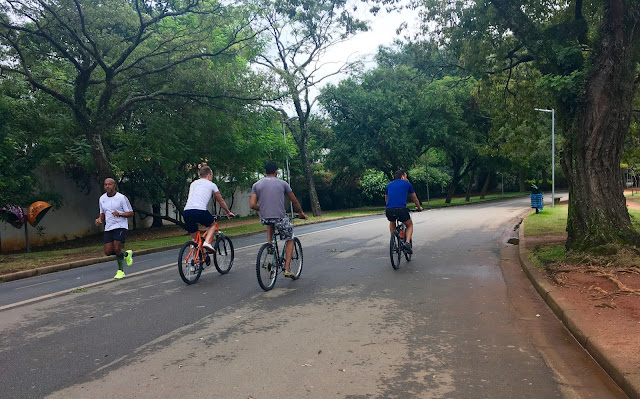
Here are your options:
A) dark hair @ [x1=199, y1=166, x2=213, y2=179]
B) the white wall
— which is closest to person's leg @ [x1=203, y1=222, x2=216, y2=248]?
dark hair @ [x1=199, y1=166, x2=213, y2=179]

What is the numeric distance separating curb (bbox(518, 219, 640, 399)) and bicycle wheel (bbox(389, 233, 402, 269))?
7.56 feet

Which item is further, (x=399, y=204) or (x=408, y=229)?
(x=408, y=229)

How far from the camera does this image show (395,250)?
Answer: 920 centimetres

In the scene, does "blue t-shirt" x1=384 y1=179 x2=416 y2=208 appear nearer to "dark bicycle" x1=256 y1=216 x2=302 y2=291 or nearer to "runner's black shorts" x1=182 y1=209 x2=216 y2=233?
"dark bicycle" x1=256 y1=216 x2=302 y2=291

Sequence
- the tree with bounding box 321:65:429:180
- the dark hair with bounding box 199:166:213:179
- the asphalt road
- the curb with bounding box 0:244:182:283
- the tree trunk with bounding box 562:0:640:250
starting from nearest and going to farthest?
the asphalt road
the dark hair with bounding box 199:166:213:179
the tree trunk with bounding box 562:0:640:250
the curb with bounding box 0:244:182:283
the tree with bounding box 321:65:429:180

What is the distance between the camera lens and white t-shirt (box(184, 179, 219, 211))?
8008 millimetres

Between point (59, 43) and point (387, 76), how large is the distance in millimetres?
24979

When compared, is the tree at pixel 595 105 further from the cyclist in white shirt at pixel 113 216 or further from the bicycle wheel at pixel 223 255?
the cyclist in white shirt at pixel 113 216

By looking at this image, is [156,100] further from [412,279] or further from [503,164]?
[503,164]

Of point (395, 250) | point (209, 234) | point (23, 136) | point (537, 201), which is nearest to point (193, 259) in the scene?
point (209, 234)

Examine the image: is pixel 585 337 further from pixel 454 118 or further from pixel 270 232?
pixel 454 118

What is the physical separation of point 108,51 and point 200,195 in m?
9.97

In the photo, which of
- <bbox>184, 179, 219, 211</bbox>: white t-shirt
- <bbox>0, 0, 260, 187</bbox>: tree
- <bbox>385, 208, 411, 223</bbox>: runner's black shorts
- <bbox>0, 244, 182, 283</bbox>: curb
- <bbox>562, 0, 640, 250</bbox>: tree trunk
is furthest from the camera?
<bbox>0, 0, 260, 187</bbox>: tree

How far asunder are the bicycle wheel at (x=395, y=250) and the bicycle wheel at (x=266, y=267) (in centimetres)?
246
